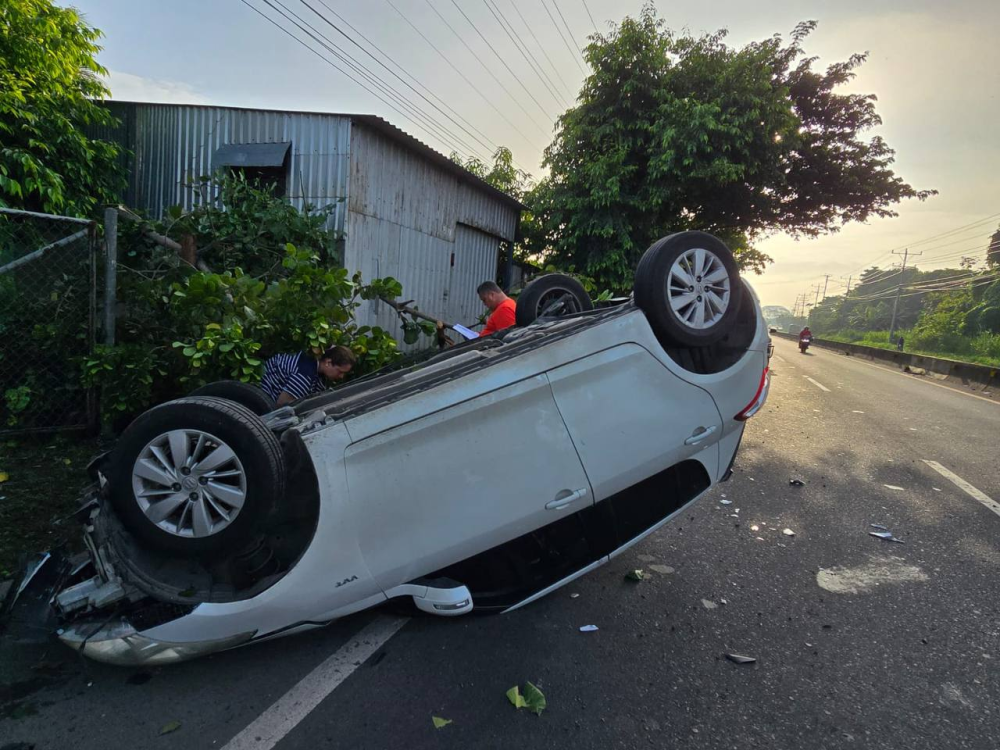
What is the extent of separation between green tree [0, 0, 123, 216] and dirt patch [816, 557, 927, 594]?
8.85 metres

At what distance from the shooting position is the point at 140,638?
208cm

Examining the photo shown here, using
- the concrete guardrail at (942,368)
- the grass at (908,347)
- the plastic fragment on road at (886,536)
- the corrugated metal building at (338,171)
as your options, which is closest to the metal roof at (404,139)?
the corrugated metal building at (338,171)

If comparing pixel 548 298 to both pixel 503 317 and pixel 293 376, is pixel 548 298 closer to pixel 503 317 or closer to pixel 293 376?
pixel 503 317

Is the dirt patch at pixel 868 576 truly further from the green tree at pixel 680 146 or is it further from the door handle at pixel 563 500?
the green tree at pixel 680 146

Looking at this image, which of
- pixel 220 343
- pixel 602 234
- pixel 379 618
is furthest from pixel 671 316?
pixel 602 234

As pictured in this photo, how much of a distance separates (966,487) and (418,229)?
27.0 feet

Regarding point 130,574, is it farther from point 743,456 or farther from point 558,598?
point 743,456

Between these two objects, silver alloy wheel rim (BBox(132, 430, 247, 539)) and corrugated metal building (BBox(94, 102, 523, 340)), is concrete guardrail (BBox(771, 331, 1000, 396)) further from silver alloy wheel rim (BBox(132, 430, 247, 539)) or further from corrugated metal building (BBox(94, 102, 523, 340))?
silver alloy wheel rim (BBox(132, 430, 247, 539))

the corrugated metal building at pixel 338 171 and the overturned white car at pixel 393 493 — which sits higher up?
the corrugated metal building at pixel 338 171

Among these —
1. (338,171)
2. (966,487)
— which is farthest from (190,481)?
(338,171)

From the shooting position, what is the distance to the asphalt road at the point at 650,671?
2.00 metres

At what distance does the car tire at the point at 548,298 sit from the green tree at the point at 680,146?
8.30 meters

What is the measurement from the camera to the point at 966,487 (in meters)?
5.05

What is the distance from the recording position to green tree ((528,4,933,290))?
1134 centimetres
